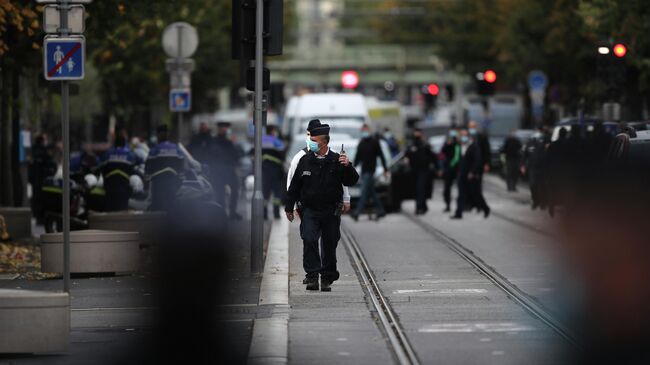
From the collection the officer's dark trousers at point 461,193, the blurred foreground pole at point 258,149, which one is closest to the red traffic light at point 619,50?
the officer's dark trousers at point 461,193

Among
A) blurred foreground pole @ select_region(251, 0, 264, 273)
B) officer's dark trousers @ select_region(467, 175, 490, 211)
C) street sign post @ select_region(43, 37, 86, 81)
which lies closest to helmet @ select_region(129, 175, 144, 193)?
officer's dark trousers @ select_region(467, 175, 490, 211)

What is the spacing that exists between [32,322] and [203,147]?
18.9 m

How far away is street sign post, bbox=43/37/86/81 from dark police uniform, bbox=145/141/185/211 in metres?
9.04

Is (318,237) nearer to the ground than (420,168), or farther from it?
farther from it

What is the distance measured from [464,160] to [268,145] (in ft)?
12.4

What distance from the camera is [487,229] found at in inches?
1153

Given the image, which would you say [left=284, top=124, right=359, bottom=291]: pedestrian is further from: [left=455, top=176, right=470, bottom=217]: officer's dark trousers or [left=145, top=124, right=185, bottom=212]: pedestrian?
[left=455, top=176, right=470, bottom=217]: officer's dark trousers

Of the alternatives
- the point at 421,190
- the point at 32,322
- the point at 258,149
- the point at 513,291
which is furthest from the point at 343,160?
the point at 421,190

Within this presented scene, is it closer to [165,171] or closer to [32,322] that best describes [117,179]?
[165,171]

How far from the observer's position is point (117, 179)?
85.5 feet

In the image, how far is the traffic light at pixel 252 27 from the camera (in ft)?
64.3

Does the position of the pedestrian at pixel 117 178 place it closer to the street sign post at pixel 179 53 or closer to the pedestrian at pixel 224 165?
the street sign post at pixel 179 53

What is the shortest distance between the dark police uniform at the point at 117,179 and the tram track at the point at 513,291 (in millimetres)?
4779

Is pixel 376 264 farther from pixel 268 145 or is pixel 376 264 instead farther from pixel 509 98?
pixel 509 98
